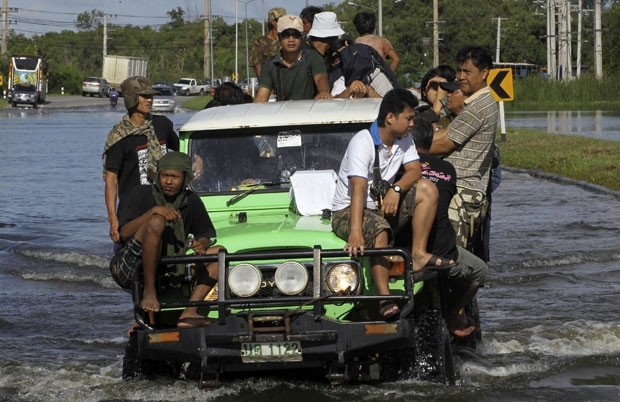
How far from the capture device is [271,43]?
11.4 m

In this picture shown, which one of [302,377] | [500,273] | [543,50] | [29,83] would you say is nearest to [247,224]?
[302,377]

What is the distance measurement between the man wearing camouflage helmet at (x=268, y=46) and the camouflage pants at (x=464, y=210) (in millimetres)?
3216

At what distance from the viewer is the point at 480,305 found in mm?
11500

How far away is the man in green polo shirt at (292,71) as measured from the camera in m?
9.98

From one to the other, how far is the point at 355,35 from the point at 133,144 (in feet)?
314

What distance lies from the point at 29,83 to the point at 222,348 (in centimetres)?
7668

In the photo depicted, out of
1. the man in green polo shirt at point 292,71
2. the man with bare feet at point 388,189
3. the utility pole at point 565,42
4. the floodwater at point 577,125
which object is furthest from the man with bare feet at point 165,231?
the utility pole at point 565,42

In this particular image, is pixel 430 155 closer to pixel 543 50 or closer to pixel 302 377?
pixel 302 377

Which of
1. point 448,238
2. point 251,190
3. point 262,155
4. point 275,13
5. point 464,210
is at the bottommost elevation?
point 448,238

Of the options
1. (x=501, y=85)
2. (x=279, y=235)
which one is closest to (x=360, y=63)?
(x=279, y=235)

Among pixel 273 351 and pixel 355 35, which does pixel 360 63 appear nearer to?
pixel 273 351

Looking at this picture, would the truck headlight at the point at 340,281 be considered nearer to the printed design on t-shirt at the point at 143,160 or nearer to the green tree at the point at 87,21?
the printed design on t-shirt at the point at 143,160

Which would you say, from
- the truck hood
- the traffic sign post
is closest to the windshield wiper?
the truck hood

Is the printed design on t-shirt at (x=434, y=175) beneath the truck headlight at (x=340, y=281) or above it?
above
